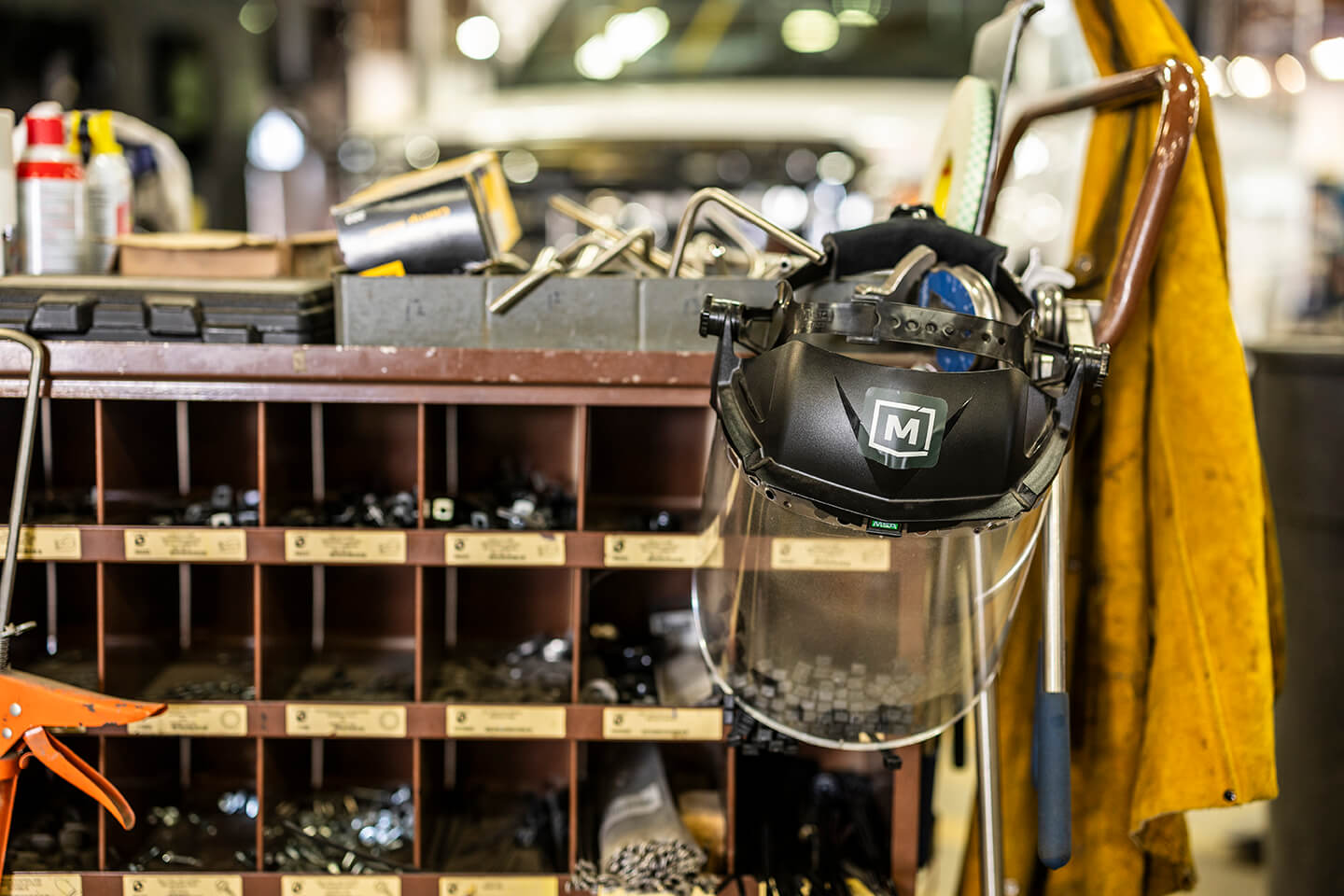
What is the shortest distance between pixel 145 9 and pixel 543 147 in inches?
186

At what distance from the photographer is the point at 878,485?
0.88 meters

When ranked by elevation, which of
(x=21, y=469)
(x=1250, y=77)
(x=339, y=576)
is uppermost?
(x=1250, y=77)

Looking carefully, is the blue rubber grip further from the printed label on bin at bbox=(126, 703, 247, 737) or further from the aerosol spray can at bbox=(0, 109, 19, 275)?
the aerosol spray can at bbox=(0, 109, 19, 275)

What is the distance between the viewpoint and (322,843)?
4.54 feet

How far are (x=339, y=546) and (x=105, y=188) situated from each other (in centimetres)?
73

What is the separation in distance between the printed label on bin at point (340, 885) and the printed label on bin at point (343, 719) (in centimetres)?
17

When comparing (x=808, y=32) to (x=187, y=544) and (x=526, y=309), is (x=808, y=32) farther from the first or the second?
(x=187, y=544)

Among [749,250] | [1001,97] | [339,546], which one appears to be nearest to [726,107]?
[749,250]

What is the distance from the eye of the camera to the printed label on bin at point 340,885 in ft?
4.18

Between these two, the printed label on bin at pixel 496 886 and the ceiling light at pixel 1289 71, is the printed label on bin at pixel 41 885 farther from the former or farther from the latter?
the ceiling light at pixel 1289 71

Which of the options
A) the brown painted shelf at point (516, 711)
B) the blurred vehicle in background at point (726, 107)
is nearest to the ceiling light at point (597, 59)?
the blurred vehicle in background at point (726, 107)

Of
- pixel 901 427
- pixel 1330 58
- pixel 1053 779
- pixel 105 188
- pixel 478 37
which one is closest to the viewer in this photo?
pixel 901 427

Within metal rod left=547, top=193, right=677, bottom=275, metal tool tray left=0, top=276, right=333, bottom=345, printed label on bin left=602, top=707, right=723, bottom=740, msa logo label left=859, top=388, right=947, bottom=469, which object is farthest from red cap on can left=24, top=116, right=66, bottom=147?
msa logo label left=859, top=388, right=947, bottom=469

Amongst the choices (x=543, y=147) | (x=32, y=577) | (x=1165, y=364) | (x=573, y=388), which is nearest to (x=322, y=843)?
(x=32, y=577)
